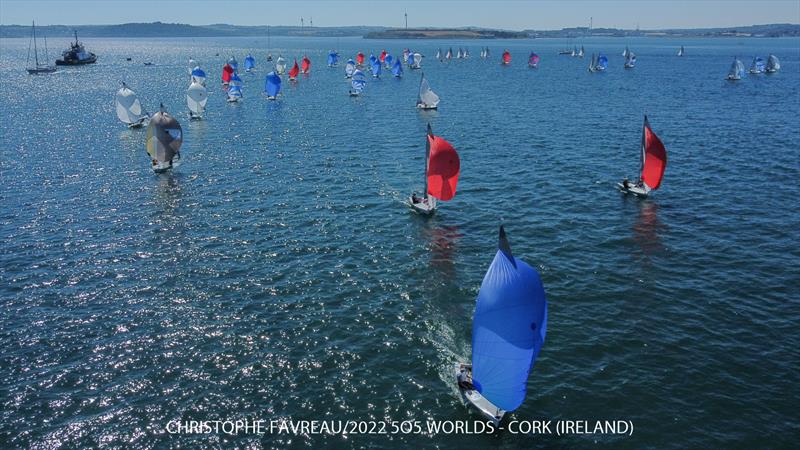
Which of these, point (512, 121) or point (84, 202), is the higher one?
point (512, 121)

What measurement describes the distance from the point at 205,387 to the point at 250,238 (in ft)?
63.7

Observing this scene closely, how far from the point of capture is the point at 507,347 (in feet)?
79.0

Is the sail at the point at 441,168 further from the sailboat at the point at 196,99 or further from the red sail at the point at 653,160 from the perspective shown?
the sailboat at the point at 196,99

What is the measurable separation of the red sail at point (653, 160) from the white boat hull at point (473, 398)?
34192 mm

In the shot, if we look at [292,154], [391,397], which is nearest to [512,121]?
[292,154]

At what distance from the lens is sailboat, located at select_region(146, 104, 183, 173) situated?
64188 millimetres

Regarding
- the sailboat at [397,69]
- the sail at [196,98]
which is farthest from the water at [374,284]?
the sailboat at [397,69]

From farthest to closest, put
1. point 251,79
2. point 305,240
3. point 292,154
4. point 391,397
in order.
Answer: point 251,79 < point 292,154 < point 305,240 < point 391,397

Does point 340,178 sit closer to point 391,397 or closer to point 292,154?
point 292,154

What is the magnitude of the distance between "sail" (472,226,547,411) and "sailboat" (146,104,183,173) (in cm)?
5048

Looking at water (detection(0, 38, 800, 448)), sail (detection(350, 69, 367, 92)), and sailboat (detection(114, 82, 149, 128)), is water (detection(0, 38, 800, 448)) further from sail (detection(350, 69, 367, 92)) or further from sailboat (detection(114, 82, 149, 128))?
sail (detection(350, 69, 367, 92))

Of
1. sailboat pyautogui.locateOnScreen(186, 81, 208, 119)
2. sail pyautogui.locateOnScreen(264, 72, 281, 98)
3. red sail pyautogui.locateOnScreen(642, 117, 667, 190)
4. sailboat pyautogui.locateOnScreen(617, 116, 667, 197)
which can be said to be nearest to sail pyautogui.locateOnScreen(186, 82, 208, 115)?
sailboat pyautogui.locateOnScreen(186, 81, 208, 119)

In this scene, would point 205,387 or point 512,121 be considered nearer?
point 205,387

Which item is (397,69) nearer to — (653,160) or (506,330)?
(653,160)
